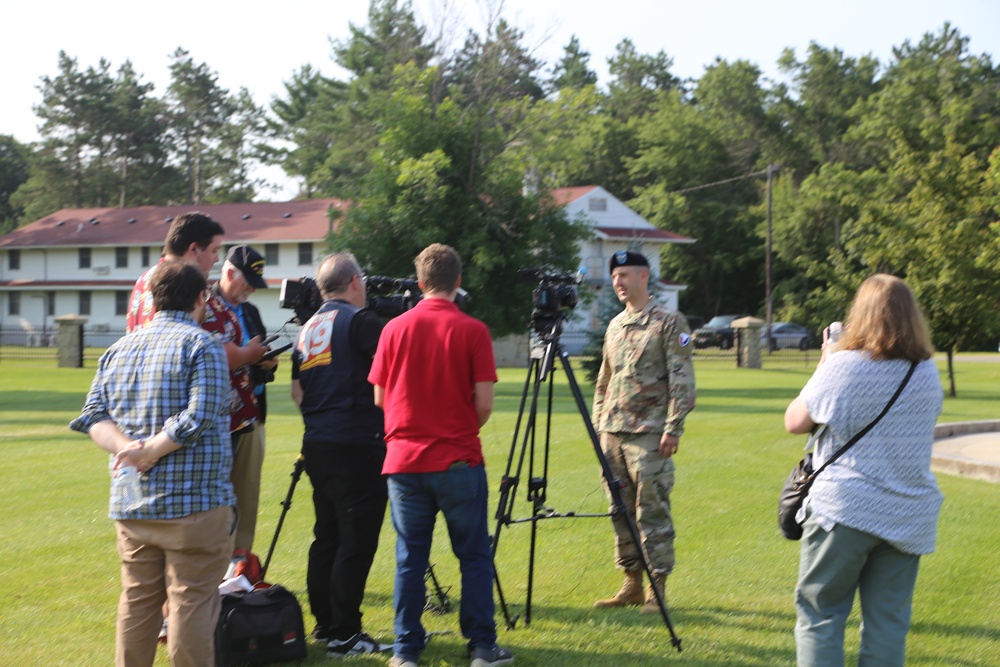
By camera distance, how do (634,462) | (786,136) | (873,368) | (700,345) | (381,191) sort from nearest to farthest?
(873,368) < (634,462) < (381,191) < (700,345) < (786,136)

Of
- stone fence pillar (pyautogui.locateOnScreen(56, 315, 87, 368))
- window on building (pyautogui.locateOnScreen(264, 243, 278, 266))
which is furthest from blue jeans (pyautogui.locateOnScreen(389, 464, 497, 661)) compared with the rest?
window on building (pyautogui.locateOnScreen(264, 243, 278, 266))

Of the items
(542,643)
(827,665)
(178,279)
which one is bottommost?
(542,643)

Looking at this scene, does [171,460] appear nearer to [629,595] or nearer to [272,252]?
[629,595]

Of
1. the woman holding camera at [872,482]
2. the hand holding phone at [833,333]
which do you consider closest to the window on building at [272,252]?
the hand holding phone at [833,333]

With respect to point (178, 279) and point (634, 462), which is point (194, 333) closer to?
point (178, 279)

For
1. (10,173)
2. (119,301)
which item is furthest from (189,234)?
(10,173)

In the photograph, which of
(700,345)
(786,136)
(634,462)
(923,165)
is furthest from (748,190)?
(634,462)

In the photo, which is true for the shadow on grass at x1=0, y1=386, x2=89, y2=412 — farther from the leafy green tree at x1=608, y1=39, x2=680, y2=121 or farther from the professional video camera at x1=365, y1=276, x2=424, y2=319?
the leafy green tree at x1=608, y1=39, x2=680, y2=121

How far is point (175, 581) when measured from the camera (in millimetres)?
4246

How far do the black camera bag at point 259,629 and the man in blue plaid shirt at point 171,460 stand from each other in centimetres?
63

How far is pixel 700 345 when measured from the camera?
50.1 meters

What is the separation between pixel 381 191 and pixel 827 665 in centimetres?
2196

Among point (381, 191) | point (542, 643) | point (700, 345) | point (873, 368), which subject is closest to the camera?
point (873, 368)

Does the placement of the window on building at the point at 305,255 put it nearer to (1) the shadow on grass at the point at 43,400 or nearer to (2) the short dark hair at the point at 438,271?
(1) the shadow on grass at the point at 43,400
